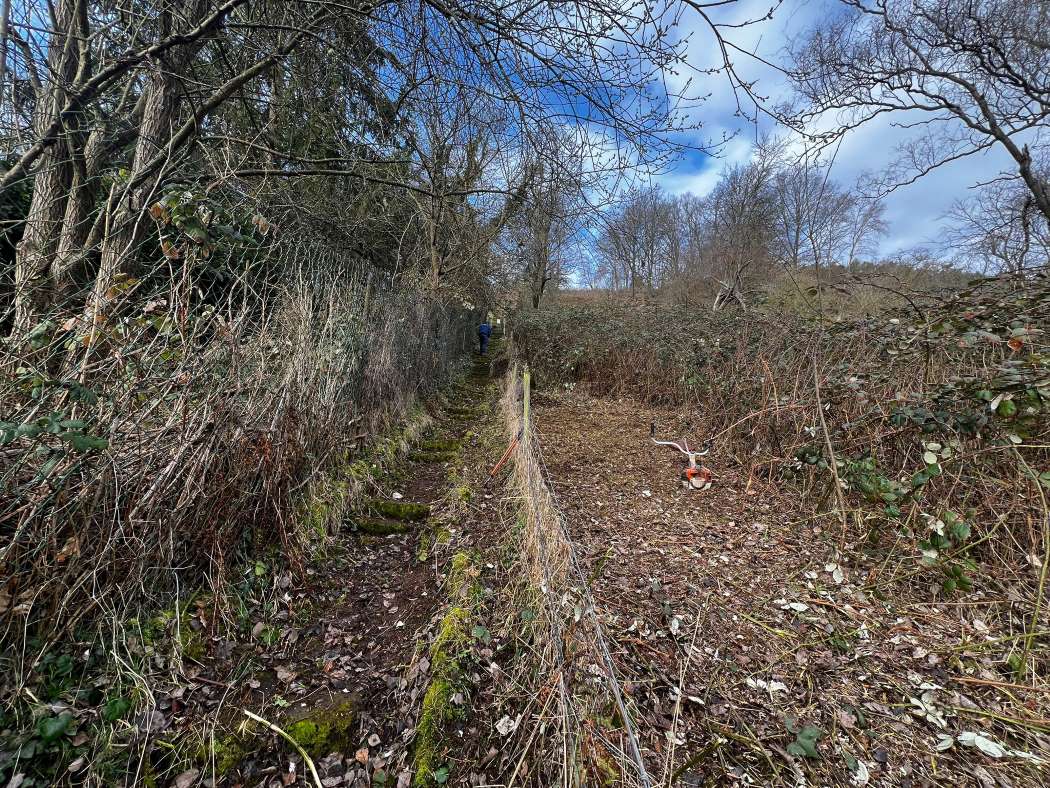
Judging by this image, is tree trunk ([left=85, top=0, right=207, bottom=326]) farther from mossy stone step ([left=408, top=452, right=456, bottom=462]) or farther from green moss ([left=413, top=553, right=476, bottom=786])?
mossy stone step ([left=408, top=452, right=456, bottom=462])

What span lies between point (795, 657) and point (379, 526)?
11.0 feet

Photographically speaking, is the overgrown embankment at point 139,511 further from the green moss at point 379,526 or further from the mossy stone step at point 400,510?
the mossy stone step at point 400,510

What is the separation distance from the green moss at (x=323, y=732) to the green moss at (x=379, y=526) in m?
1.70

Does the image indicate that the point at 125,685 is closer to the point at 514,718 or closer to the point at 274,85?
the point at 514,718

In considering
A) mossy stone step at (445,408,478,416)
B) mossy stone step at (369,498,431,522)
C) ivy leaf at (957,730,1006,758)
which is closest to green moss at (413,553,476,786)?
mossy stone step at (369,498,431,522)

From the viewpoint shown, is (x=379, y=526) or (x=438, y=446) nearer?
(x=379, y=526)

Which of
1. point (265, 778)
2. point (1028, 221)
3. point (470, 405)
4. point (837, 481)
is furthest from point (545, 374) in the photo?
Result: point (1028, 221)

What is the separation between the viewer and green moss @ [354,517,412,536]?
367 centimetres

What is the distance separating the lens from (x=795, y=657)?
93.9 inches

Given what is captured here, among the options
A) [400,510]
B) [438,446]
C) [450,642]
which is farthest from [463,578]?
[438,446]

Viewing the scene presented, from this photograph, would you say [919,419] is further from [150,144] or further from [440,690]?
[150,144]

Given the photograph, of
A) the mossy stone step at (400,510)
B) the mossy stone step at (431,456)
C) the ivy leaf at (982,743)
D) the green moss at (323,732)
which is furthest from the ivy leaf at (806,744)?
the mossy stone step at (431,456)

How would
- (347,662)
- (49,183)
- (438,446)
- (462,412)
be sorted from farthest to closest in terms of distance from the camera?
(462,412), (438,446), (49,183), (347,662)

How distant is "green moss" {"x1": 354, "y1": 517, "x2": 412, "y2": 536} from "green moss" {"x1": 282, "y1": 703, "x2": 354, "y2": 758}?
67.0 inches
